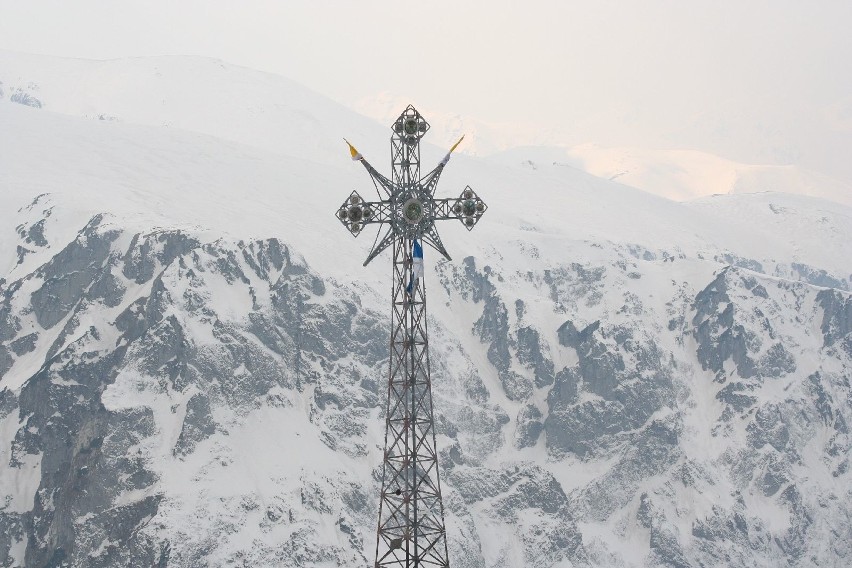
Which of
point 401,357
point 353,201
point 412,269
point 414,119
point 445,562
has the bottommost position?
point 445,562

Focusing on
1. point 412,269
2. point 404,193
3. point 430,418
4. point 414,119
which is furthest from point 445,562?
point 414,119

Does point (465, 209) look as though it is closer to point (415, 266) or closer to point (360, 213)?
point (415, 266)

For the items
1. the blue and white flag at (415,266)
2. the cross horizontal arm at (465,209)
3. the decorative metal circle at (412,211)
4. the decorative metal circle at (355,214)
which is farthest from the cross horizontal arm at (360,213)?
Answer: the cross horizontal arm at (465,209)

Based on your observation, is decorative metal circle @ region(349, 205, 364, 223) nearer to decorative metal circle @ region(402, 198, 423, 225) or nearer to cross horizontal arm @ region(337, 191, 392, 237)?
cross horizontal arm @ region(337, 191, 392, 237)

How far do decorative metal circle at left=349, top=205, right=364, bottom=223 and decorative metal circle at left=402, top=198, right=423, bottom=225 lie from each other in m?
2.51

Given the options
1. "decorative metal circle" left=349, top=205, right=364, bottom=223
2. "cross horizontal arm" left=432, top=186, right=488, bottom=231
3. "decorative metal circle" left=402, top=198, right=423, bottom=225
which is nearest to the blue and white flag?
"decorative metal circle" left=402, top=198, right=423, bottom=225

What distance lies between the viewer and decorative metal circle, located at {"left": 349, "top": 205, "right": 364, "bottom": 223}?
61469mm

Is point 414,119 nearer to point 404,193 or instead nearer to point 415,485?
point 404,193

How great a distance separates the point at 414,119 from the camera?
6334 centimetres

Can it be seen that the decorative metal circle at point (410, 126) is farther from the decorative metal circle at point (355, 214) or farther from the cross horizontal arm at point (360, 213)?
the decorative metal circle at point (355, 214)

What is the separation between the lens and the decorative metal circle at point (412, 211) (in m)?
60.5

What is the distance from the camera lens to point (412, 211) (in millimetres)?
60625

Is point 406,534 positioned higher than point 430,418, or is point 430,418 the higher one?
point 430,418

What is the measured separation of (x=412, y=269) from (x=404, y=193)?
412 cm
